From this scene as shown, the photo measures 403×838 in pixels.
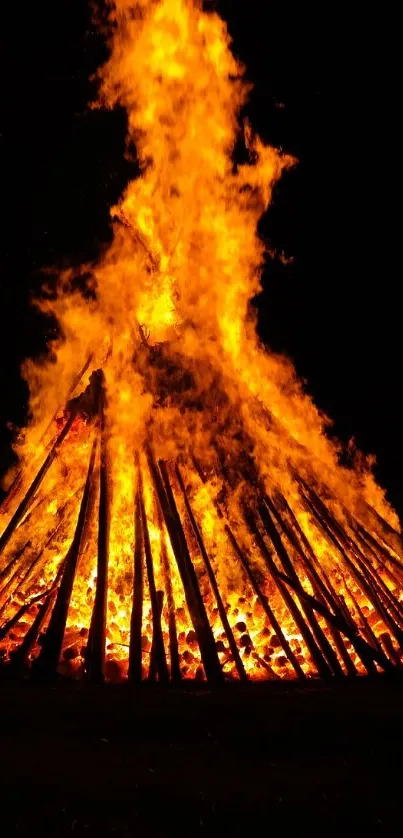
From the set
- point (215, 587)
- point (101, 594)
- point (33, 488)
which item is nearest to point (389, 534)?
point (215, 587)

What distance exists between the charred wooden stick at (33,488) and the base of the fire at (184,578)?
0.04ft

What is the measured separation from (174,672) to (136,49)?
14.6 feet

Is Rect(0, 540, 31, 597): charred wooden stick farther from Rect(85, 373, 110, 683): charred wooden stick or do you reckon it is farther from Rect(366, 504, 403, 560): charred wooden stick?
Rect(366, 504, 403, 560): charred wooden stick

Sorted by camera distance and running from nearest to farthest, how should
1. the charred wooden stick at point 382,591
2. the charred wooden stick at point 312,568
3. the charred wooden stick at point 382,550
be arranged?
the charred wooden stick at point 312,568, the charred wooden stick at point 382,591, the charred wooden stick at point 382,550

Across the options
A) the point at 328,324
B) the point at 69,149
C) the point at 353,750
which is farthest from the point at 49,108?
the point at 353,750

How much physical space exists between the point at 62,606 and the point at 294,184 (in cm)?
546

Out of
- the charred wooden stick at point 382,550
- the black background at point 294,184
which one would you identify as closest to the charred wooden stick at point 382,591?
the charred wooden stick at point 382,550

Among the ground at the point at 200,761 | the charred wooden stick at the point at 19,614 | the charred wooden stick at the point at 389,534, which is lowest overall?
the ground at the point at 200,761

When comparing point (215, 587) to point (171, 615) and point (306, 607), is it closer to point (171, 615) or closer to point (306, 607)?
point (171, 615)

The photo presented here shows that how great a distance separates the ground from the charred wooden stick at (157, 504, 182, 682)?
0.67 ft

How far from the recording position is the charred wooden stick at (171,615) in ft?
8.45

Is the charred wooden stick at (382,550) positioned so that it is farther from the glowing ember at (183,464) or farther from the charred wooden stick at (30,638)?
the charred wooden stick at (30,638)

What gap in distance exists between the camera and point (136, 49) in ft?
14.2

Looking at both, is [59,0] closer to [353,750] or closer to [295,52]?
[295,52]
